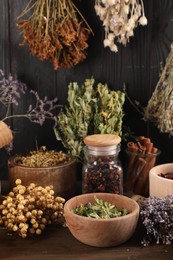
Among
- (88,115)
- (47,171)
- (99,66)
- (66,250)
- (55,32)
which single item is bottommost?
(66,250)

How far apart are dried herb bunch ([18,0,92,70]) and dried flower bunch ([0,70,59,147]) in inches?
4.8

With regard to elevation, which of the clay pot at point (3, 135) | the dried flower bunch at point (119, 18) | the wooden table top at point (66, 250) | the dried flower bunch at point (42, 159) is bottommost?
the wooden table top at point (66, 250)

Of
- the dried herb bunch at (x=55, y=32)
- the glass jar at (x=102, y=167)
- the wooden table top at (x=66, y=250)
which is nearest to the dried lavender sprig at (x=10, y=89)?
the dried herb bunch at (x=55, y=32)

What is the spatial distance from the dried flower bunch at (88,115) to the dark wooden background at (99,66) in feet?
0.30

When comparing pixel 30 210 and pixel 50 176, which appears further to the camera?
pixel 50 176

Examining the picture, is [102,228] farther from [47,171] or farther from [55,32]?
[55,32]

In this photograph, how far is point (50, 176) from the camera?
1271mm

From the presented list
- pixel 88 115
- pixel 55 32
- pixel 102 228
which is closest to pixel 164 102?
pixel 88 115

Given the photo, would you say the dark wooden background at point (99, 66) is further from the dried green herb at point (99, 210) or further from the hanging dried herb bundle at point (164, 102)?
the dried green herb at point (99, 210)

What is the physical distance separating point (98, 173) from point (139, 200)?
15 cm

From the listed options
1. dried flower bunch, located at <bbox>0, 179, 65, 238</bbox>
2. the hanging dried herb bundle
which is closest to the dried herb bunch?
the hanging dried herb bundle

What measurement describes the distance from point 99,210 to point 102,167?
0.15 m

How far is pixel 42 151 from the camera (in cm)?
139

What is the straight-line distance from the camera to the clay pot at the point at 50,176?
1.27 meters
